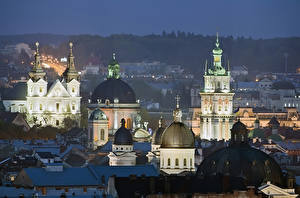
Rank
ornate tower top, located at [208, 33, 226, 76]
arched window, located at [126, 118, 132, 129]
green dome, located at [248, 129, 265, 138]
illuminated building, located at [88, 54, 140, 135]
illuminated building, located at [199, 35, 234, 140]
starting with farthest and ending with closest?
1. ornate tower top, located at [208, 33, 226, 76]
2. green dome, located at [248, 129, 265, 138]
3. illuminated building, located at [88, 54, 140, 135]
4. illuminated building, located at [199, 35, 234, 140]
5. arched window, located at [126, 118, 132, 129]

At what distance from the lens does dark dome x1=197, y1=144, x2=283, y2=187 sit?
322ft

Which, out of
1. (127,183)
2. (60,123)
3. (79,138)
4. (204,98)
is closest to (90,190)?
(127,183)

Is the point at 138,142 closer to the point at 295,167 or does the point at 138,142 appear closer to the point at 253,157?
the point at 295,167

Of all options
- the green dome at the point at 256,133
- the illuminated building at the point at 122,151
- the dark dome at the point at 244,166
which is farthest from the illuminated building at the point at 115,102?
the dark dome at the point at 244,166

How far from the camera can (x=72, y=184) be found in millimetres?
105062

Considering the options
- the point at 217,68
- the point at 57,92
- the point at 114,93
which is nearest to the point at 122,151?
the point at 114,93

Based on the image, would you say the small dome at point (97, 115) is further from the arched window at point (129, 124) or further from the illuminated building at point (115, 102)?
the illuminated building at point (115, 102)

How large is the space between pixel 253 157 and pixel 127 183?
38.4ft

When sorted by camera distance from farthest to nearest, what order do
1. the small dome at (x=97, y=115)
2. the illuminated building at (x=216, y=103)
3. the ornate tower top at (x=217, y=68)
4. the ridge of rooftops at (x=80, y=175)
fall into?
the ornate tower top at (x=217, y=68) < the illuminated building at (x=216, y=103) < the small dome at (x=97, y=115) < the ridge of rooftops at (x=80, y=175)

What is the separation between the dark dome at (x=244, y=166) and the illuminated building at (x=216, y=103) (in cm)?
7012

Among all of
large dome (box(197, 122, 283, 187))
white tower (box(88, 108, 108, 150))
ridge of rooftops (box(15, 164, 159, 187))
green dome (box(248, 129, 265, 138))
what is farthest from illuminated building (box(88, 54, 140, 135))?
large dome (box(197, 122, 283, 187))

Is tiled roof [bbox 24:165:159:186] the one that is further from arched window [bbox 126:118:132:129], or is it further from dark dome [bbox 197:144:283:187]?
arched window [bbox 126:118:132:129]

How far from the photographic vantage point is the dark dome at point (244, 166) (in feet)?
322

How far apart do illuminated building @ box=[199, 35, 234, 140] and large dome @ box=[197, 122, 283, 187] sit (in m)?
68.8
